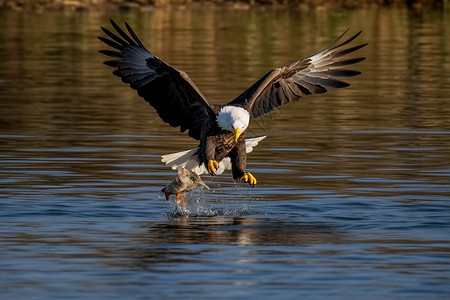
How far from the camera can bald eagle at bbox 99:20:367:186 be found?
1112cm

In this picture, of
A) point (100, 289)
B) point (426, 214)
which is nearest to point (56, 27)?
point (426, 214)

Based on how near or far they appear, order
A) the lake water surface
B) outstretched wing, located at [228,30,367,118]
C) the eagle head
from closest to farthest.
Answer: the lake water surface, the eagle head, outstretched wing, located at [228,30,367,118]

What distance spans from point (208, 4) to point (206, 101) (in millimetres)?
29244

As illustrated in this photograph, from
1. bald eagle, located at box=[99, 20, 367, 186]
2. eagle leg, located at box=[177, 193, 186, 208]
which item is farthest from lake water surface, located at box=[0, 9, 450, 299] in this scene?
bald eagle, located at box=[99, 20, 367, 186]

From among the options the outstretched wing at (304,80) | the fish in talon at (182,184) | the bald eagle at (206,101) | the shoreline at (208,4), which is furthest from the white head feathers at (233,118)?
the shoreline at (208,4)

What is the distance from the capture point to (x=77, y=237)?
30.9 feet

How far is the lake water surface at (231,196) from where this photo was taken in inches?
318

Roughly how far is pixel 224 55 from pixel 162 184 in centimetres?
1346

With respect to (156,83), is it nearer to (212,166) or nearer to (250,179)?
(212,166)

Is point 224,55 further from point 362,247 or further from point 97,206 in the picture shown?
point 362,247

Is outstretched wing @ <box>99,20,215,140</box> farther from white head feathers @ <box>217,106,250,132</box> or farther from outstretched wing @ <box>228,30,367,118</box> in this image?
outstretched wing @ <box>228,30,367,118</box>

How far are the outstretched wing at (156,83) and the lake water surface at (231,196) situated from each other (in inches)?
30.5

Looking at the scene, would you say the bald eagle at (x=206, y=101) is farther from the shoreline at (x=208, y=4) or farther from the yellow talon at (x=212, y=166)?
the shoreline at (x=208, y=4)

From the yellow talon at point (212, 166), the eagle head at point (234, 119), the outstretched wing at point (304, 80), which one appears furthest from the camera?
the outstretched wing at point (304, 80)
